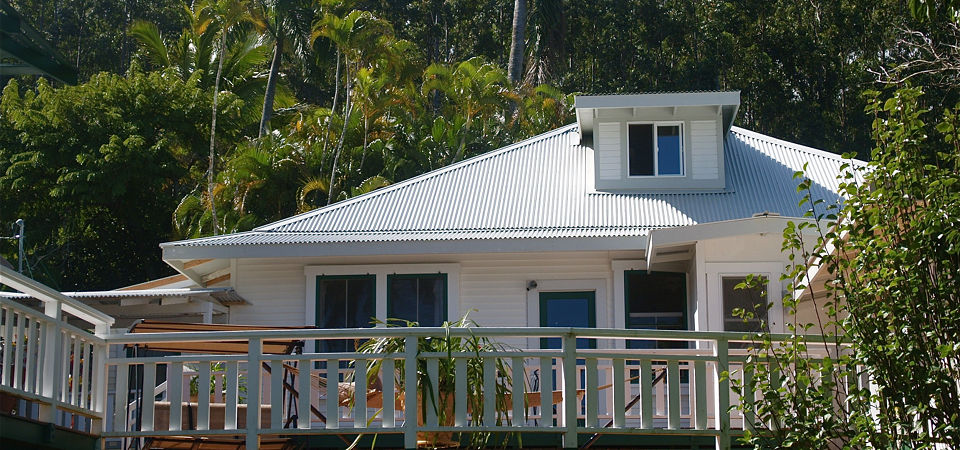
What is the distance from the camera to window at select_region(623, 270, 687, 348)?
1455 cm

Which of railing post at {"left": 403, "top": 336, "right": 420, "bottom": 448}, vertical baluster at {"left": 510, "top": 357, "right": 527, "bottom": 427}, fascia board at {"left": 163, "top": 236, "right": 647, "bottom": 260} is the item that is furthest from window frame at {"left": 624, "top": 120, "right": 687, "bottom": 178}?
railing post at {"left": 403, "top": 336, "right": 420, "bottom": 448}

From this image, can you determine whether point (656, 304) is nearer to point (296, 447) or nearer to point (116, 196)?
point (296, 447)

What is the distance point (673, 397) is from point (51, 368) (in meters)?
4.53

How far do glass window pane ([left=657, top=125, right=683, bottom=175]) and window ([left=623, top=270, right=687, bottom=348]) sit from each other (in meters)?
2.34

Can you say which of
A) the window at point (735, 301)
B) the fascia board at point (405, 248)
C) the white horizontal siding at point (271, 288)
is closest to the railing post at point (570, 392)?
the window at point (735, 301)

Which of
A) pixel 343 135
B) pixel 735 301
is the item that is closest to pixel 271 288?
pixel 735 301

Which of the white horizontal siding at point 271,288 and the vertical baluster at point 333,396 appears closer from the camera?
the vertical baluster at point 333,396

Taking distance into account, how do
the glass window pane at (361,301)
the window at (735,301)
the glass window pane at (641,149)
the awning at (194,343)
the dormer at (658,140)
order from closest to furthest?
the awning at (194,343) < the window at (735,301) < the glass window pane at (361,301) < the dormer at (658,140) < the glass window pane at (641,149)

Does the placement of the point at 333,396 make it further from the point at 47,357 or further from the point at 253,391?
the point at 47,357

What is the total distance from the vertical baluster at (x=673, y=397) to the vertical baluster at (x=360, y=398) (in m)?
2.26

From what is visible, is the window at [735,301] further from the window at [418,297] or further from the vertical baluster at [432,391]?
the vertical baluster at [432,391]

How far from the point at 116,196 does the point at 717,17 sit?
63.7 feet

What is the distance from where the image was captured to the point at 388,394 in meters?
8.45

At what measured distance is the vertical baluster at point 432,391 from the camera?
27.7 feet
